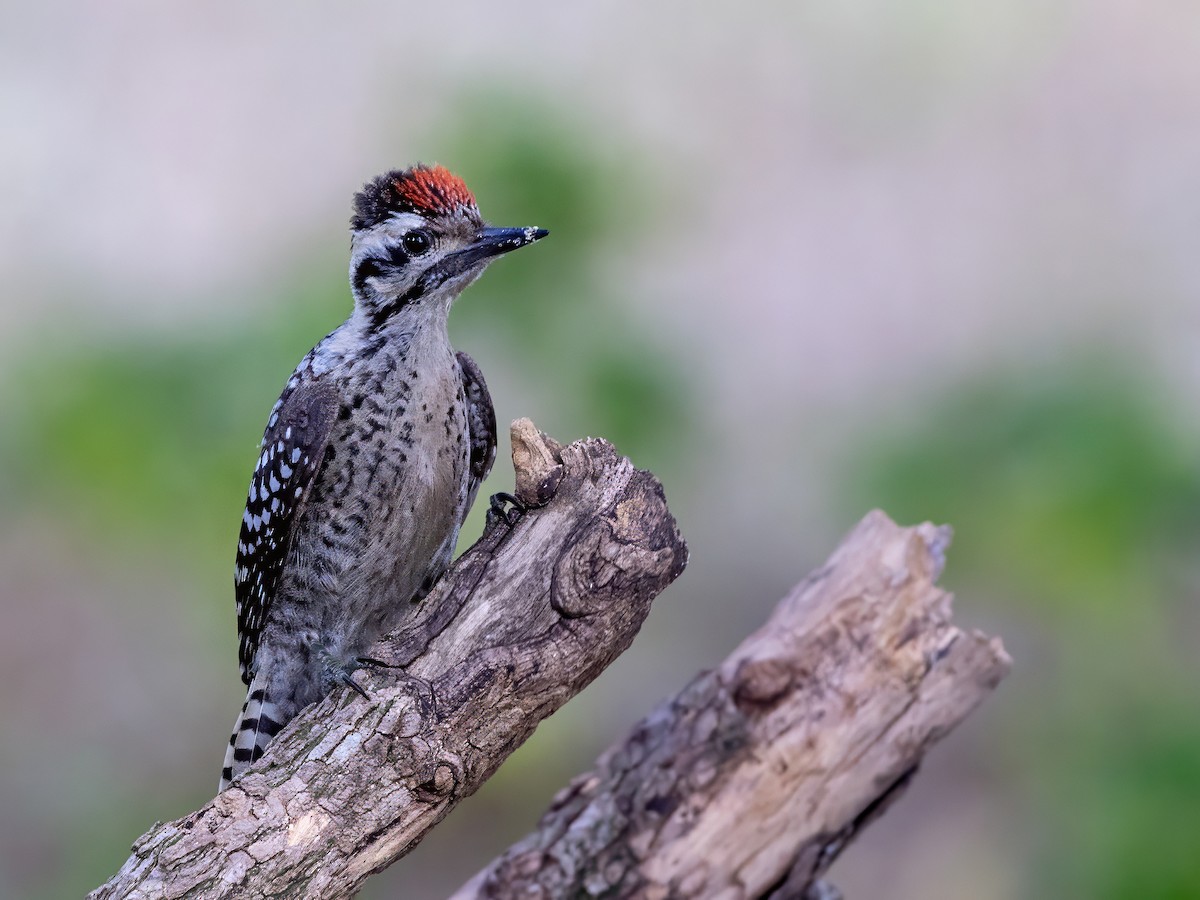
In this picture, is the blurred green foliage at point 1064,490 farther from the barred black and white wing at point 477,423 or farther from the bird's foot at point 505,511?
the bird's foot at point 505,511

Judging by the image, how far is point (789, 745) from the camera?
2.19 meters

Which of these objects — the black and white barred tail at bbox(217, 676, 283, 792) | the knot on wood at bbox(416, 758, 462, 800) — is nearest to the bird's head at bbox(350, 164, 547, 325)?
the black and white barred tail at bbox(217, 676, 283, 792)

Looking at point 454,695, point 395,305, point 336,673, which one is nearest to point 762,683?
point 454,695

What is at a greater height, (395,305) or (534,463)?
(395,305)

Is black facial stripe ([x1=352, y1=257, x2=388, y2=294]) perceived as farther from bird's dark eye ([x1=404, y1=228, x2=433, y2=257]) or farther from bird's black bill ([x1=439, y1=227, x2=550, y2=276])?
bird's black bill ([x1=439, y1=227, x2=550, y2=276])

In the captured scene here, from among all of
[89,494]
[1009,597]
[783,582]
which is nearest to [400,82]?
[89,494]

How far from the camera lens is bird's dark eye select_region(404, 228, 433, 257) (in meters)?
3.67

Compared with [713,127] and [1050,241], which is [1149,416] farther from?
[713,127]

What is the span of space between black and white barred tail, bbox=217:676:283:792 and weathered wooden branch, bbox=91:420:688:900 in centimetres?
96

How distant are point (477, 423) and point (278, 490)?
674 millimetres

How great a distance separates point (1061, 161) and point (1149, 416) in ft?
9.77

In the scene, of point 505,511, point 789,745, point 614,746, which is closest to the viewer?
point 789,745

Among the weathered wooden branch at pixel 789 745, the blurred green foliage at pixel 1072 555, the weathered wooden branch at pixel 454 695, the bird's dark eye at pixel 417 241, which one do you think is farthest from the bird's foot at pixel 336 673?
the blurred green foliage at pixel 1072 555

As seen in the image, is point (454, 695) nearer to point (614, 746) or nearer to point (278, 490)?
point (614, 746)
